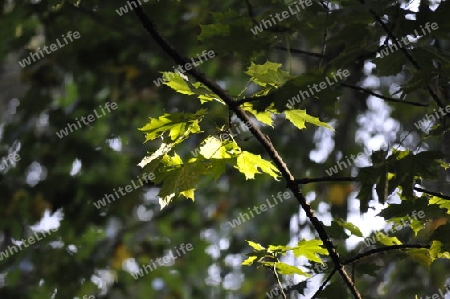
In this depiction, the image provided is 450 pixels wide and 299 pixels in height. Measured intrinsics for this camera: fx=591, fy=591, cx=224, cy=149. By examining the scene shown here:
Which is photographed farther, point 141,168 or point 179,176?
point 141,168

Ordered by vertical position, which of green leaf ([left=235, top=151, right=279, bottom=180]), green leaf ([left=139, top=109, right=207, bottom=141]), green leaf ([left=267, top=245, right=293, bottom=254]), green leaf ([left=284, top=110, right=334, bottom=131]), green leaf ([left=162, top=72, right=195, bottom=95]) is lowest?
green leaf ([left=267, top=245, right=293, bottom=254])

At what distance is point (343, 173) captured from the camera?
12.1 feet

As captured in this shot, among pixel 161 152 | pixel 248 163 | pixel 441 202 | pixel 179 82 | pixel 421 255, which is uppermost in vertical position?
pixel 179 82

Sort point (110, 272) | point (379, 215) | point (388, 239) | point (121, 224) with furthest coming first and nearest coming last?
1. point (121, 224)
2. point (110, 272)
3. point (388, 239)
4. point (379, 215)

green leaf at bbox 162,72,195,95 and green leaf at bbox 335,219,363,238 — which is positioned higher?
green leaf at bbox 162,72,195,95

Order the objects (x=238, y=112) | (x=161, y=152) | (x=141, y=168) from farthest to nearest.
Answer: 1. (x=141, y=168)
2. (x=161, y=152)
3. (x=238, y=112)

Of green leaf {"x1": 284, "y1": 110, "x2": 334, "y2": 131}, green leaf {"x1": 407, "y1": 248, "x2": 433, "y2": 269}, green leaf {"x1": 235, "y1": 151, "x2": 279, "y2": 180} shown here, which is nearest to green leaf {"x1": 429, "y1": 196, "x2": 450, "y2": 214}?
green leaf {"x1": 407, "y1": 248, "x2": 433, "y2": 269}

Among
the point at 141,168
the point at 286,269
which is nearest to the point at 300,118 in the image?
the point at 286,269

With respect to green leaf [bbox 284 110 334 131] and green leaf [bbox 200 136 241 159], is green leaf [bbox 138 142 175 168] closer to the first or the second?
green leaf [bbox 200 136 241 159]

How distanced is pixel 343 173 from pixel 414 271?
2.36ft

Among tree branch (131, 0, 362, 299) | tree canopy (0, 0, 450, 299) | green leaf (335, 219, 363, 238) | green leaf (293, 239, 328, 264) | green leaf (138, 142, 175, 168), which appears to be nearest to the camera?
tree branch (131, 0, 362, 299)

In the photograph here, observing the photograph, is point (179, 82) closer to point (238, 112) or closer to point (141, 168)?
point (238, 112)

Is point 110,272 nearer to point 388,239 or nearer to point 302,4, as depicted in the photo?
point 388,239

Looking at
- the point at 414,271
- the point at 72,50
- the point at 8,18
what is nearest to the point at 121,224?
the point at 72,50
